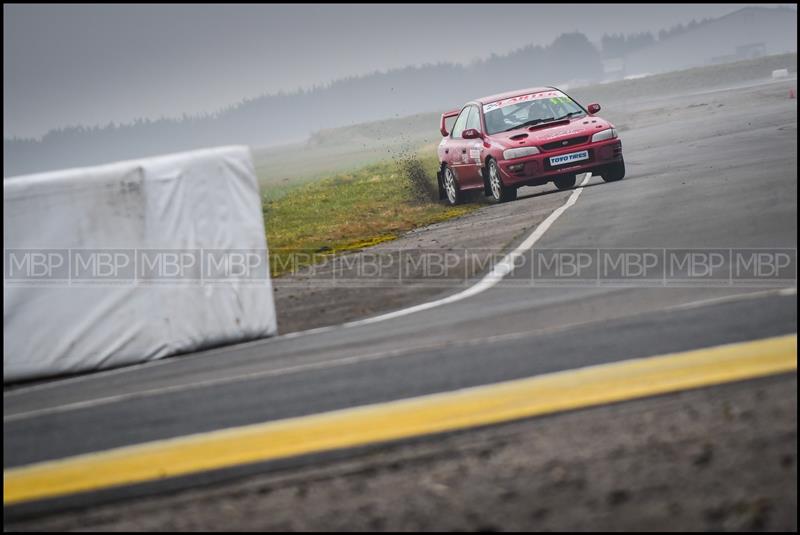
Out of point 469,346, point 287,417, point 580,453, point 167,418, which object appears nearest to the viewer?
point 580,453

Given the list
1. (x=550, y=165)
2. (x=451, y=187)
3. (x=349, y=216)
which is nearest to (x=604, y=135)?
(x=550, y=165)

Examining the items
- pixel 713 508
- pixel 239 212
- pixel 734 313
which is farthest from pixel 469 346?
pixel 713 508

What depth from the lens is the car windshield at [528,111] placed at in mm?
20906

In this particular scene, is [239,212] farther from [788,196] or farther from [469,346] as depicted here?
[788,196]

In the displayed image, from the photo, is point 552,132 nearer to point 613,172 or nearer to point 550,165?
point 550,165

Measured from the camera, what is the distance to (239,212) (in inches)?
388

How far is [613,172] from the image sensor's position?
20.9m

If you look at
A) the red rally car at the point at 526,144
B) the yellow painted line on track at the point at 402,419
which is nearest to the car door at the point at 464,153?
the red rally car at the point at 526,144

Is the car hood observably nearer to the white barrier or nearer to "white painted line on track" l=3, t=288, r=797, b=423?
the white barrier

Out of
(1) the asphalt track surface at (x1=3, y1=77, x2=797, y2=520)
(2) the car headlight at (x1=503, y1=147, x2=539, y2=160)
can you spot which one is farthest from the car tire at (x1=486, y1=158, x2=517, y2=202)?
(1) the asphalt track surface at (x1=3, y1=77, x2=797, y2=520)

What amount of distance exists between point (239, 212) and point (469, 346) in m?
2.83

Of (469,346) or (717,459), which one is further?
(469,346)

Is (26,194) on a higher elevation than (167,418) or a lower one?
higher

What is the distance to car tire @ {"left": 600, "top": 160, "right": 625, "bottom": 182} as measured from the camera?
20734mm
